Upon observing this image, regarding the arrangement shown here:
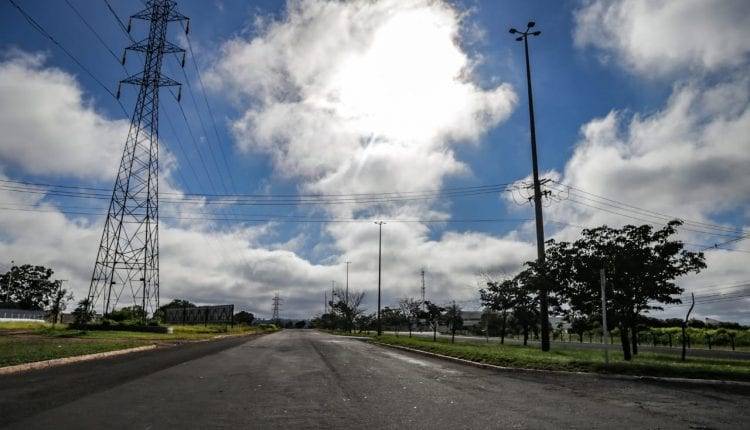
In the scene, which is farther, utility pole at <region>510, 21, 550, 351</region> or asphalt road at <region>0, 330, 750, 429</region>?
utility pole at <region>510, 21, 550, 351</region>

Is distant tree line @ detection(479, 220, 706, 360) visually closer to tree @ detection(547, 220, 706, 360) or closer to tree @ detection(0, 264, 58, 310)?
tree @ detection(547, 220, 706, 360)

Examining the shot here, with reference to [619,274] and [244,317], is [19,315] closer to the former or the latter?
[244,317]

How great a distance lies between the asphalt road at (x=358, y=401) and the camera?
23.3ft

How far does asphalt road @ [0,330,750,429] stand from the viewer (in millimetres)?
7109

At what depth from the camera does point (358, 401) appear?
9031mm

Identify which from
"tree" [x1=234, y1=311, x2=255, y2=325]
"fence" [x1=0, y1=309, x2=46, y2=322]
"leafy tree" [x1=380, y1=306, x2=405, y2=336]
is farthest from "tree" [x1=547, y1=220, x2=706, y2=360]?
"tree" [x1=234, y1=311, x2=255, y2=325]

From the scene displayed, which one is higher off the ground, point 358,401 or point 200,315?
point 358,401

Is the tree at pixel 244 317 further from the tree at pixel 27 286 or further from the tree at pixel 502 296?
the tree at pixel 502 296

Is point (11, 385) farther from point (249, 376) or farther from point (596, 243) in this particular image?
point (596, 243)

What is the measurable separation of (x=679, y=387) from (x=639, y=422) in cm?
523

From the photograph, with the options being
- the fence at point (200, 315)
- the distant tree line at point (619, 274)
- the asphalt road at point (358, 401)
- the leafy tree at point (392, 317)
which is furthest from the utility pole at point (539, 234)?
the fence at point (200, 315)

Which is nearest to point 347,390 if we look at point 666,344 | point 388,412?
point 388,412

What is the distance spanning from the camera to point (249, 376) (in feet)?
43.3

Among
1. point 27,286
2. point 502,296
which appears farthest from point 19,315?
point 502,296
